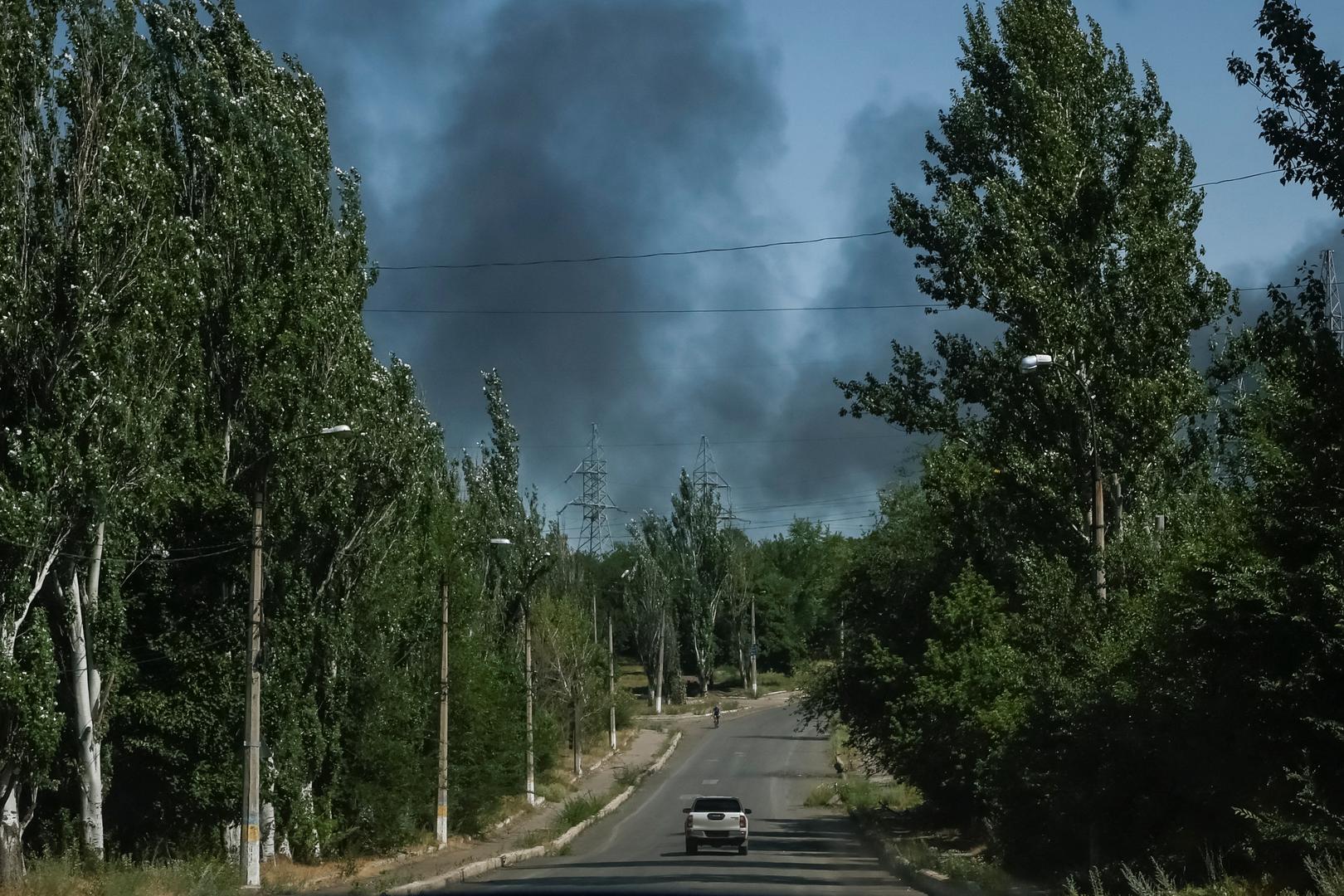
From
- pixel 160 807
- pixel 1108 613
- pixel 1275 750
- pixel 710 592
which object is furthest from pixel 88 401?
pixel 710 592

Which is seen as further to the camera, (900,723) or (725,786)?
(725,786)

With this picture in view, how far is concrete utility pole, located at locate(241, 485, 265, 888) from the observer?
26.9 metres

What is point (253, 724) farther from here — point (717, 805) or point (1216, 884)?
point (1216, 884)

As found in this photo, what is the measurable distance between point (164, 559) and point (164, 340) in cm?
660

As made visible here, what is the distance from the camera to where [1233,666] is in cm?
1686

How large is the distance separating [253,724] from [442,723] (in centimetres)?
1292

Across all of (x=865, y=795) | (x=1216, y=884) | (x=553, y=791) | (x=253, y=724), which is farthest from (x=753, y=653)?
(x=1216, y=884)

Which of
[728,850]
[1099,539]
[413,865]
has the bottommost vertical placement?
[728,850]

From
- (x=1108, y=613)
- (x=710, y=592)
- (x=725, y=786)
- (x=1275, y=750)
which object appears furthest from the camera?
(x=710, y=592)

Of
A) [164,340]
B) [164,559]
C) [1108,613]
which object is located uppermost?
[164,340]

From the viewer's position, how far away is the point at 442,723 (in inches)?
1571

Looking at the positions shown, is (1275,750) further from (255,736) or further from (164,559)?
(164,559)

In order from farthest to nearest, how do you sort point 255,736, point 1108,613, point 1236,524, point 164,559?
point 164,559 → point 255,736 → point 1108,613 → point 1236,524

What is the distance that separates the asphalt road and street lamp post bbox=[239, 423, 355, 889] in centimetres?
384
